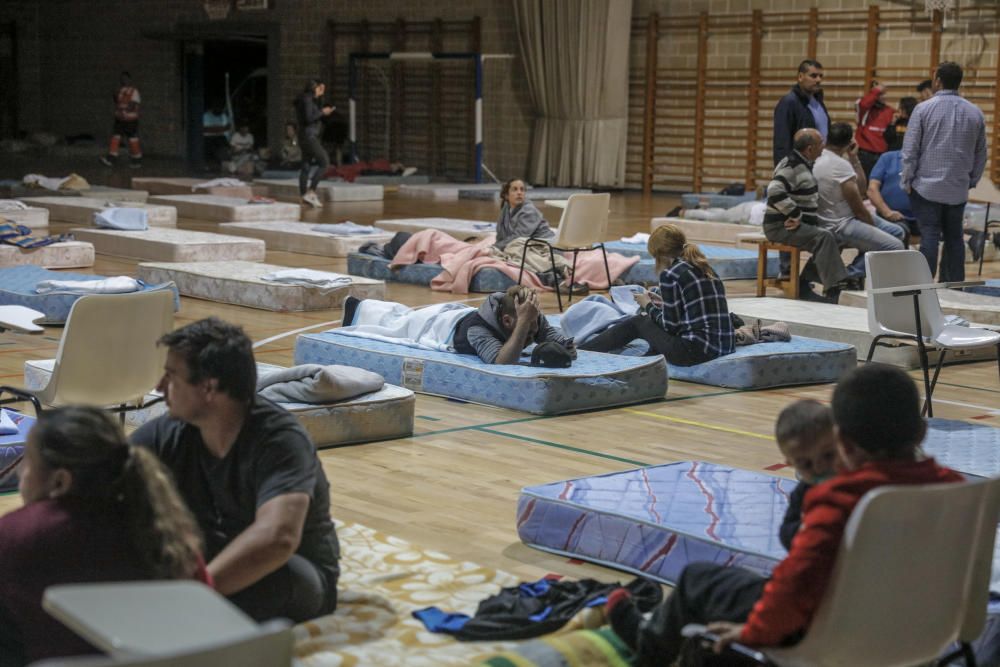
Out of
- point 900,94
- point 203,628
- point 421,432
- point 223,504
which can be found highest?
point 900,94

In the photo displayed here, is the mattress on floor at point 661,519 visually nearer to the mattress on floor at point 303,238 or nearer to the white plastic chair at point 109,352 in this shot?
the white plastic chair at point 109,352

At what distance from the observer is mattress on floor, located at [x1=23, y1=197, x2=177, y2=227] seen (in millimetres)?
13312

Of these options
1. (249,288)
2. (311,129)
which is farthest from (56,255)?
(311,129)

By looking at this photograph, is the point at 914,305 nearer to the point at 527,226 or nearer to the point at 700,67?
the point at 527,226

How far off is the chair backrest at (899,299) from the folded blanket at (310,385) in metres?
2.01

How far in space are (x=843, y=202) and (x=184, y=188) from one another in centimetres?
997

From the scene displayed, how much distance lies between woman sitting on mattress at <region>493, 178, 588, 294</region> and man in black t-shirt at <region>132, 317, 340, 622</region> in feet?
21.2

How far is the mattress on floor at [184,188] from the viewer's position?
16.5 meters

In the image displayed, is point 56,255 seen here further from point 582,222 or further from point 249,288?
point 582,222

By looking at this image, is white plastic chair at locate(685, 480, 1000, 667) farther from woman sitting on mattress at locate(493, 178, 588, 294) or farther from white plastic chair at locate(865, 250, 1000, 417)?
woman sitting on mattress at locate(493, 178, 588, 294)

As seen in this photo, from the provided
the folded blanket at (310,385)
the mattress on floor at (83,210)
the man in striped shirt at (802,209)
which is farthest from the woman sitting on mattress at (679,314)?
the mattress on floor at (83,210)

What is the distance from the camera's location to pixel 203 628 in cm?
170

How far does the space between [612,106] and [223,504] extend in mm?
15782

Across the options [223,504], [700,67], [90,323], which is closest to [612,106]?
[700,67]
